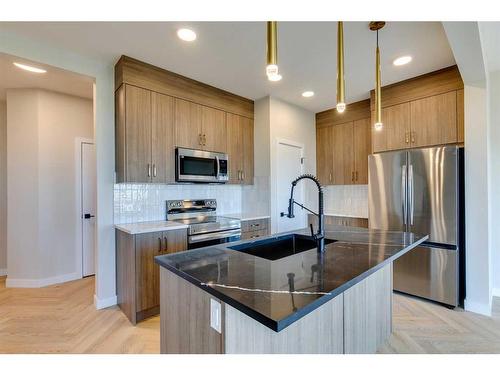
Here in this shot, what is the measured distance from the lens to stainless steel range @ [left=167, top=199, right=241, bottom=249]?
2.82m

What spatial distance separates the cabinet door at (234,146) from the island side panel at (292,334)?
8.01 ft

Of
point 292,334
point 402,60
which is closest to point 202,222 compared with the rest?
point 292,334

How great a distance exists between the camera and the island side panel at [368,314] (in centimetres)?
157

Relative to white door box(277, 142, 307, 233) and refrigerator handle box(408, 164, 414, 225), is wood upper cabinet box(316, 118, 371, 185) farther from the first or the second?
refrigerator handle box(408, 164, 414, 225)

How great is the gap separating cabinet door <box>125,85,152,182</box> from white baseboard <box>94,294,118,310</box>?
131 centimetres

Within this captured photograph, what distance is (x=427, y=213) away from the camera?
111 inches

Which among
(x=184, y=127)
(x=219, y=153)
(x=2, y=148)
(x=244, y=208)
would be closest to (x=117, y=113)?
(x=184, y=127)

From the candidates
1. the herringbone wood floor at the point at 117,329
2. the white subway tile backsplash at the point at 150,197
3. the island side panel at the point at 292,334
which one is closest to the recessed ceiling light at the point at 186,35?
the white subway tile backsplash at the point at 150,197

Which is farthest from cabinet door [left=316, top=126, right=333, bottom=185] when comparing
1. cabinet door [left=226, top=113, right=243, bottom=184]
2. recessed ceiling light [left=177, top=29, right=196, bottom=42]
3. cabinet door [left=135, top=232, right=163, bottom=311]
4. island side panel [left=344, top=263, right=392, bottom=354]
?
cabinet door [left=135, top=232, right=163, bottom=311]

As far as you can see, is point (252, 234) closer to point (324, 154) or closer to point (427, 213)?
point (324, 154)

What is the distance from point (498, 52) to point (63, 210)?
5.50 m

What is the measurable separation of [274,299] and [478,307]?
2.95 metres

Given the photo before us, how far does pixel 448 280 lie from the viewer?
272 cm

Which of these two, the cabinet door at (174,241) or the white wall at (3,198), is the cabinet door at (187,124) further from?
the white wall at (3,198)
